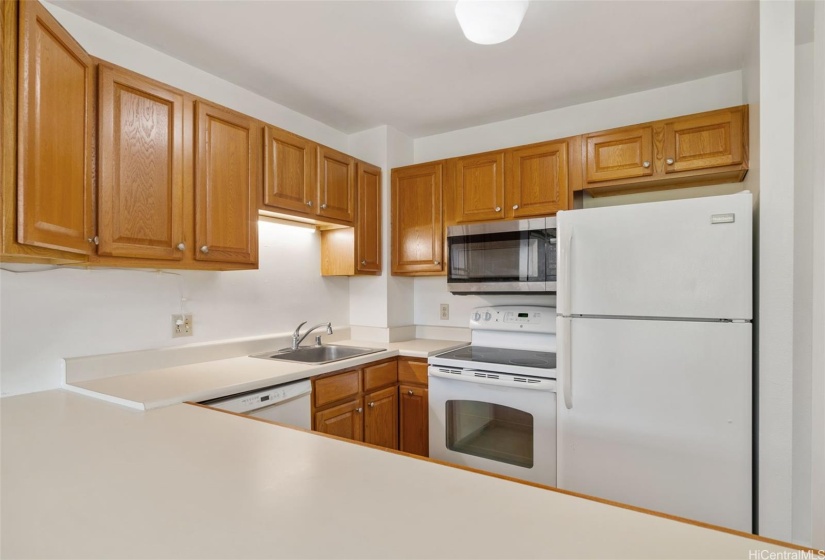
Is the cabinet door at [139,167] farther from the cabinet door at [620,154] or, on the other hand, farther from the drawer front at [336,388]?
the cabinet door at [620,154]

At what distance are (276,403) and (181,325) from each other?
0.70m

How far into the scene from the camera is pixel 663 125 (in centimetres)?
226

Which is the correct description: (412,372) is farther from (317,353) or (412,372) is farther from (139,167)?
(139,167)

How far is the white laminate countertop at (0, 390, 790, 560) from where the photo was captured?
64cm

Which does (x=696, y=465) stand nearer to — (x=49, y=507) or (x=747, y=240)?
(x=747, y=240)

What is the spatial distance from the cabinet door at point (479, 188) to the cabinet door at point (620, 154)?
1.75ft

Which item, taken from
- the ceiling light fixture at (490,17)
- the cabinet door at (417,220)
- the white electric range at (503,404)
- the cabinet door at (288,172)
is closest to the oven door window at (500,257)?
the cabinet door at (417,220)

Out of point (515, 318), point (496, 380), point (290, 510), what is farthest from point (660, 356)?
point (290, 510)

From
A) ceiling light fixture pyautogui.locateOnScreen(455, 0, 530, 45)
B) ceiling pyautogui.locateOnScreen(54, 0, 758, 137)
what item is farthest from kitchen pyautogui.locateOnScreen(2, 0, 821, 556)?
ceiling light fixture pyautogui.locateOnScreen(455, 0, 530, 45)

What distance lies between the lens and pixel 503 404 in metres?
2.19

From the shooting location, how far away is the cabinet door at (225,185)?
1.94m

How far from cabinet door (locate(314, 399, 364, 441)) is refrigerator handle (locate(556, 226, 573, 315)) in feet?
3.96

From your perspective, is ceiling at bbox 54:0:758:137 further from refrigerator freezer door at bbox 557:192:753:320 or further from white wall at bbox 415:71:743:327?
refrigerator freezer door at bbox 557:192:753:320

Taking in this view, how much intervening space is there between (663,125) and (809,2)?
694mm
